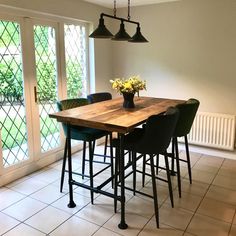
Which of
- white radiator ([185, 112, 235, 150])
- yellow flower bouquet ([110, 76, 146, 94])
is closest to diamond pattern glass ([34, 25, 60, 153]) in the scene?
yellow flower bouquet ([110, 76, 146, 94])

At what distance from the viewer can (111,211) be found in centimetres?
271

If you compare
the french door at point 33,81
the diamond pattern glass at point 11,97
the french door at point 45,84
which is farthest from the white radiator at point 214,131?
the diamond pattern glass at point 11,97

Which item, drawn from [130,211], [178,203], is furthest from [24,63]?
[178,203]

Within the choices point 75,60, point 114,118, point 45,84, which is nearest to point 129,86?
point 114,118

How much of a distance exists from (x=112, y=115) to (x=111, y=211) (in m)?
1.02

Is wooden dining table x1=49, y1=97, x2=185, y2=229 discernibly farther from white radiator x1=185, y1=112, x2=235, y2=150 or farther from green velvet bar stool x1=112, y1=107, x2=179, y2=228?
white radiator x1=185, y1=112, x2=235, y2=150

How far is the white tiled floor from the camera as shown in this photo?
7.89ft

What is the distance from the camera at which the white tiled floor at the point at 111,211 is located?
2406mm

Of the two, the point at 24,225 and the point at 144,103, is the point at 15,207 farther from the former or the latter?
the point at 144,103

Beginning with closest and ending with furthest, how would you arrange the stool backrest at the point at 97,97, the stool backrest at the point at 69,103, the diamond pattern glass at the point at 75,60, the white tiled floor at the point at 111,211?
the white tiled floor at the point at 111,211
the stool backrest at the point at 69,103
the stool backrest at the point at 97,97
the diamond pattern glass at the point at 75,60

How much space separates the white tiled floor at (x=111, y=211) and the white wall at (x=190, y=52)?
144cm

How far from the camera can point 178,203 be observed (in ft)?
9.37

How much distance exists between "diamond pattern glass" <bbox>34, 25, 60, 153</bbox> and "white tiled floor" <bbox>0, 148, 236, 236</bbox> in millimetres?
680

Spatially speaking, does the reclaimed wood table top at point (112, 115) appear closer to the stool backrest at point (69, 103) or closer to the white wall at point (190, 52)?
the stool backrest at point (69, 103)
